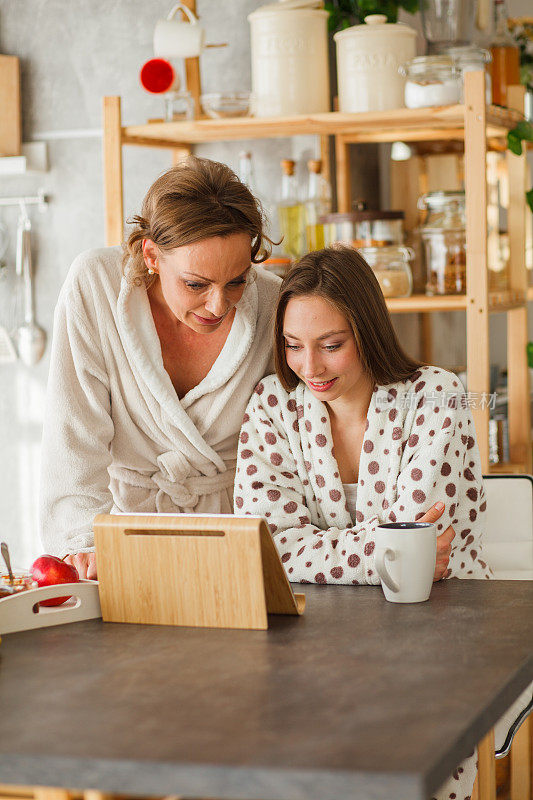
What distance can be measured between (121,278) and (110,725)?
115cm

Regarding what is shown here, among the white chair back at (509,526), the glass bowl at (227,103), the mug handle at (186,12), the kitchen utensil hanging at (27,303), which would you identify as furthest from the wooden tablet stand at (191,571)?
the kitchen utensil hanging at (27,303)

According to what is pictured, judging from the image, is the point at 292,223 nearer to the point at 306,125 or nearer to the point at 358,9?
the point at 306,125

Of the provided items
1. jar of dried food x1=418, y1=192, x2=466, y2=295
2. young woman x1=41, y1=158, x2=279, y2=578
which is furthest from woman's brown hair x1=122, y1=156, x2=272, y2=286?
jar of dried food x1=418, y1=192, x2=466, y2=295

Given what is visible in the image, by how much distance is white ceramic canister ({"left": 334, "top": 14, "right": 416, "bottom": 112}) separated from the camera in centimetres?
247

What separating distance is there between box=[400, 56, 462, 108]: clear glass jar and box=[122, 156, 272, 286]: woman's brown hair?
0.75 metres

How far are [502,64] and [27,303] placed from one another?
1486mm

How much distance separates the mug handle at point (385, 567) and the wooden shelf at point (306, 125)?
4.46 feet

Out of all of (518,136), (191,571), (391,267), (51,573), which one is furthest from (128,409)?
(518,136)

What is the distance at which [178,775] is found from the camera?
0.83m

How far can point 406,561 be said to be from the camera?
1.34m

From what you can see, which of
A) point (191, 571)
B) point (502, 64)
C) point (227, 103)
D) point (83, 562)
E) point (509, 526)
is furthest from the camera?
point (502, 64)

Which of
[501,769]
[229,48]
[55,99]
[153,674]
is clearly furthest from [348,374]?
[55,99]

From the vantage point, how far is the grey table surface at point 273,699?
830 mm

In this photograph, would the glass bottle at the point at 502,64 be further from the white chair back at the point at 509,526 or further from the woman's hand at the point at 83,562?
the woman's hand at the point at 83,562
